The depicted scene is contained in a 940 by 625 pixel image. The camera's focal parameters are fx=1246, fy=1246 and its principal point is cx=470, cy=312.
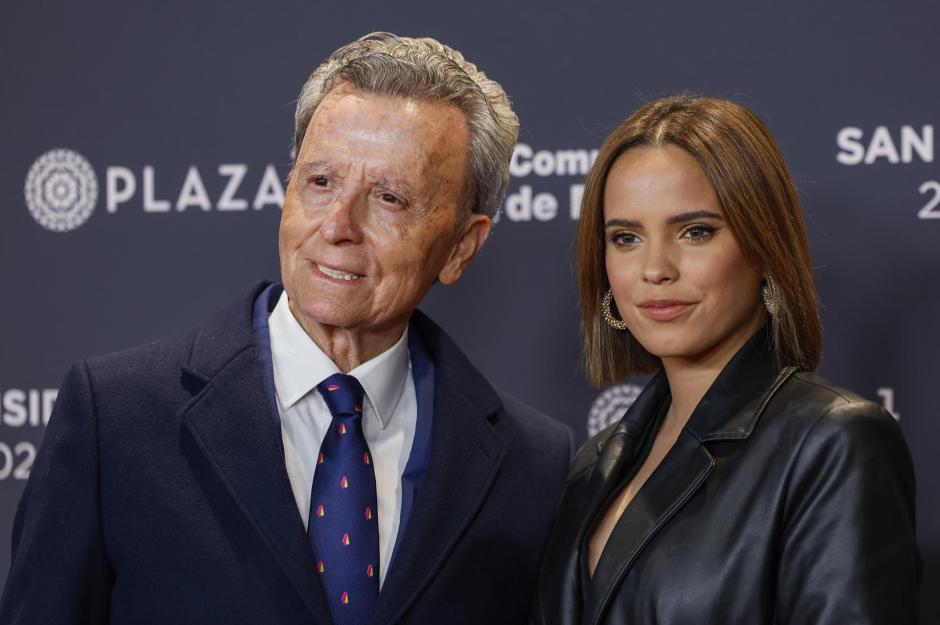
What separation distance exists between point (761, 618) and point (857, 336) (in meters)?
1.19

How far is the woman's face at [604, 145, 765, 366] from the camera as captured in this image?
2207mm

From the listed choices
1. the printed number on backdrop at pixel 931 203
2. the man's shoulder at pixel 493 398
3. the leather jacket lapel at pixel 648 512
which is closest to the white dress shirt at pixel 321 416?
the man's shoulder at pixel 493 398

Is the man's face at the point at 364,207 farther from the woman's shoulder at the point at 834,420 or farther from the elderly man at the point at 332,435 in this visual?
the woman's shoulder at the point at 834,420

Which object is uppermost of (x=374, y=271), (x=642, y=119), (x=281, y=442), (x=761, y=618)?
(x=642, y=119)

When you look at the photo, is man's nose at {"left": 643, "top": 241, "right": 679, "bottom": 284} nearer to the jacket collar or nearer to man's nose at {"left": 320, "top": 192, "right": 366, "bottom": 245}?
the jacket collar

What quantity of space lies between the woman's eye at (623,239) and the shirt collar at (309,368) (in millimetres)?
473

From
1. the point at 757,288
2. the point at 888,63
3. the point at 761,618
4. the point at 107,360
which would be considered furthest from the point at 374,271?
the point at 888,63

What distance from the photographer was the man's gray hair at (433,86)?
238cm

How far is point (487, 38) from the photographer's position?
124 inches

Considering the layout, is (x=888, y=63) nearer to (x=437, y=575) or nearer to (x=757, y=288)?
(x=757, y=288)

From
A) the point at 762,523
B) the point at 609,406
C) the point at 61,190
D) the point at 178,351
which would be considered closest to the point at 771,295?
the point at 762,523

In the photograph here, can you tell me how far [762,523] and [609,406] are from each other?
1.15 meters

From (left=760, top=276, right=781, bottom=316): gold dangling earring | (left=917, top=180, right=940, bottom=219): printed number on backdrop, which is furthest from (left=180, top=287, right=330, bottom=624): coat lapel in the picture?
(left=917, top=180, right=940, bottom=219): printed number on backdrop

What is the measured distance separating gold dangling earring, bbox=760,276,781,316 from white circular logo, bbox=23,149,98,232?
1814 mm
